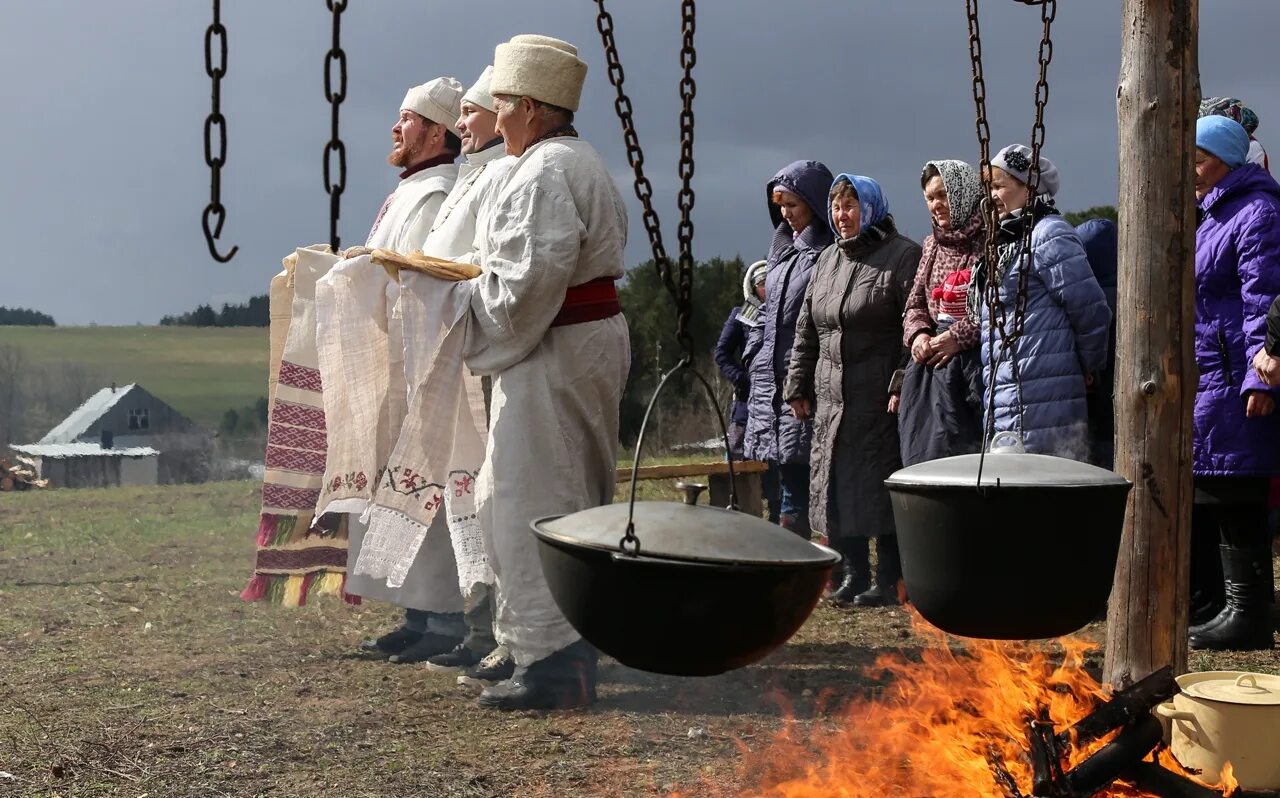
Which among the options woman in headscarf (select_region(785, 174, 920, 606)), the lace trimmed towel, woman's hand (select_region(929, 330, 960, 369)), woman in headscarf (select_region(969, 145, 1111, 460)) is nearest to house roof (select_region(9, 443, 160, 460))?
the lace trimmed towel

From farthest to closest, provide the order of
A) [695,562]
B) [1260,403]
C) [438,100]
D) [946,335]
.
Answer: [438,100], [946,335], [1260,403], [695,562]

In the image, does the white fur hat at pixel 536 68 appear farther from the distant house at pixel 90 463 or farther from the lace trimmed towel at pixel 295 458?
the distant house at pixel 90 463

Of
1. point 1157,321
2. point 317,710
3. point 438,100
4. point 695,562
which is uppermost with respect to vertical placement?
point 438,100

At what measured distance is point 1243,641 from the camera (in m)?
5.44

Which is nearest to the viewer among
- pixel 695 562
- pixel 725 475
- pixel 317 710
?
pixel 695 562

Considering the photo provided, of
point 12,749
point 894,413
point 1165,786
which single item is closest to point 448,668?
point 12,749

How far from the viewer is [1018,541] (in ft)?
10.7

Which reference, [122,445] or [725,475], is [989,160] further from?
[122,445]

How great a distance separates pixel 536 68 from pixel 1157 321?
7.85 ft

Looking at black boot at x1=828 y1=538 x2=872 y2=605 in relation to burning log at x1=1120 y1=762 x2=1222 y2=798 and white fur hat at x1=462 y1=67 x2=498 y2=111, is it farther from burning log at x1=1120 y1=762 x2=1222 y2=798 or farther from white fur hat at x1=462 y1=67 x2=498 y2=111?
burning log at x1=1120 y1=762 x2=1222 y2=798

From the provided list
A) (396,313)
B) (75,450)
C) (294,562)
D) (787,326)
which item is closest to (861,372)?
(787,326)

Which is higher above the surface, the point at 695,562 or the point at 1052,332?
the point at 1052,332

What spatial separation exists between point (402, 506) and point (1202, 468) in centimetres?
311

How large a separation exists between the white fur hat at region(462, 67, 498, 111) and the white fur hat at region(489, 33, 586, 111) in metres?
0.73
